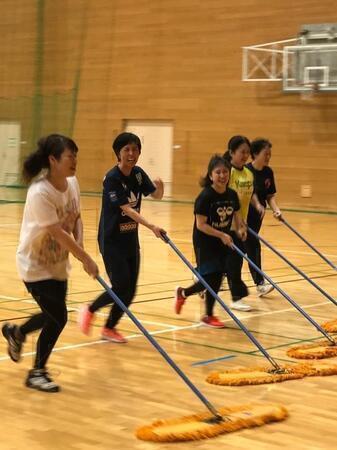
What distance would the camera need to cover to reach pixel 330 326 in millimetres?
6312

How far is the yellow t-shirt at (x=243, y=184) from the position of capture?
699cm

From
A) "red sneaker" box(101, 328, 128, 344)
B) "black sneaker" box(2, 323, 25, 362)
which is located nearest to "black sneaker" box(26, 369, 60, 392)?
"black sneaker" box(2, 323, 25, 362)

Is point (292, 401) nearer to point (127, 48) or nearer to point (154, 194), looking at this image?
point (154, 194)

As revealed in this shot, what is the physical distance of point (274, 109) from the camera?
17828 mm

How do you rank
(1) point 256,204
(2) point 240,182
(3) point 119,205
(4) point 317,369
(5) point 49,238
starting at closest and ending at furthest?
(5) point 49,238
(4) point 317,369
(3) point 119,205
(2) point 240,182
(1) point 256,204

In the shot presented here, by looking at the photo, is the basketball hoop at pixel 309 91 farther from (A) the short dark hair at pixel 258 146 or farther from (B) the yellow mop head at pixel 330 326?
(B) the yellow mop head at pixel 330 326

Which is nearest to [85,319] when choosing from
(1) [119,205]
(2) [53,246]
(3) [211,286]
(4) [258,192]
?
(1) [119,205]

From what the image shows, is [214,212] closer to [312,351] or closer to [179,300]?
[179,300]

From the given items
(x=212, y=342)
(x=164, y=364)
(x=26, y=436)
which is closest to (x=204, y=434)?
(x=26, y=436)

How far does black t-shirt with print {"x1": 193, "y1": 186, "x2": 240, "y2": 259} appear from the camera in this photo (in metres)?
6.19

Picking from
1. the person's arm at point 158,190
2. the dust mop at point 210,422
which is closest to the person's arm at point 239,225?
the person's arm at point 158,190

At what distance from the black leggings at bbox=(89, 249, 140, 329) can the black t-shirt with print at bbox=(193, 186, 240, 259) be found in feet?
2.14

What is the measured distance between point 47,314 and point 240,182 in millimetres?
2805

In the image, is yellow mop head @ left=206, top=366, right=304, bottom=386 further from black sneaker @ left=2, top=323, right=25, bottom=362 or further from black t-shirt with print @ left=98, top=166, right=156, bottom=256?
black t-shirt with print @ left=98, top=166, right=156, bottom=256
